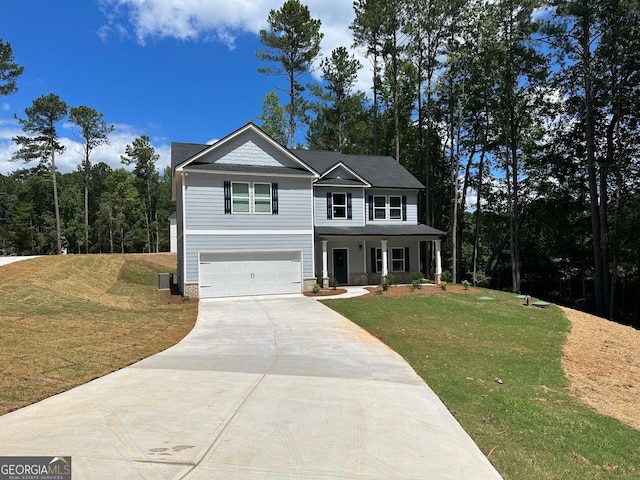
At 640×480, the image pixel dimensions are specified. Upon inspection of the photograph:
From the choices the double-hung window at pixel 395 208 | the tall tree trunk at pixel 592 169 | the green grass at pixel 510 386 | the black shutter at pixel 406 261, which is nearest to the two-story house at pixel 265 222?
the double-hung window at pixel 395 208

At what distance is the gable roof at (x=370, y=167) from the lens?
23.5 m

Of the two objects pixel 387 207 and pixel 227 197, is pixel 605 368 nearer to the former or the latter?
pixel 227 197

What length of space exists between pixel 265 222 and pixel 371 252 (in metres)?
7.51

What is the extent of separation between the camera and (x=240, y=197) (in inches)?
730

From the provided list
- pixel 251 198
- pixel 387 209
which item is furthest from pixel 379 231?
pixel 251 198

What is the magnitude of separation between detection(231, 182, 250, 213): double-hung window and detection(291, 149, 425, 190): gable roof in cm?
527

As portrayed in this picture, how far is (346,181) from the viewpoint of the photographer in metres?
22.2

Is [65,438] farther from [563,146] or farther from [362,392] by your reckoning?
[563,146]

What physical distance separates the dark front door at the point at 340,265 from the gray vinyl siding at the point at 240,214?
3.69m

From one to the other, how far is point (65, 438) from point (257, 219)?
14.9 metres

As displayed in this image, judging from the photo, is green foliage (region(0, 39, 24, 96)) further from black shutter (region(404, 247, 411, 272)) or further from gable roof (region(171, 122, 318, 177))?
black shutter (region(404, 247, 411, 272))

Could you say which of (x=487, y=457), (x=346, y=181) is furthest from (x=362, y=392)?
(x=346, y=181)

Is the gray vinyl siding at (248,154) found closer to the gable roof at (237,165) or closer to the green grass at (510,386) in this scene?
the gable roof at (237,165)

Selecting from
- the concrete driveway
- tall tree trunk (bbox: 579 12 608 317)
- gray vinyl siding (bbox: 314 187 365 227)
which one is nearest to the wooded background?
tall tree trunk (bbox: 579 12 608 317)
